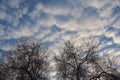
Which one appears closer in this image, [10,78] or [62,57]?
[10,78]

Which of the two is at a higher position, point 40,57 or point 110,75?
point 40,57

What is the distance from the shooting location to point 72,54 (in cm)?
4006

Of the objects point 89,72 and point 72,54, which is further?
point 72,54

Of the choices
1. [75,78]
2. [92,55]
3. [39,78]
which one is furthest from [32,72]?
[92,55]

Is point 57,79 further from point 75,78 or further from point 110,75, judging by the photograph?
point 110,75

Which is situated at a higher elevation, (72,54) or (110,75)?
(72,54)

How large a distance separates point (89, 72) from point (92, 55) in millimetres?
3305

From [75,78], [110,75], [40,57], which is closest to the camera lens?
[110,75]

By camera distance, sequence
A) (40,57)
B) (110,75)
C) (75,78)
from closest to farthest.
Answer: (110,75) < (75,78) < (40,57)

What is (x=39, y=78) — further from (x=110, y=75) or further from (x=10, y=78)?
(x=110, y=75)

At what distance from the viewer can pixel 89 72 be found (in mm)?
37094

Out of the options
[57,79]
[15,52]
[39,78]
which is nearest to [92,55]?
[57,79]

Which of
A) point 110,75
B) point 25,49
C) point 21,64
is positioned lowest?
point 110,75

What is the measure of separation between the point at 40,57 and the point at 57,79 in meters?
4.81
